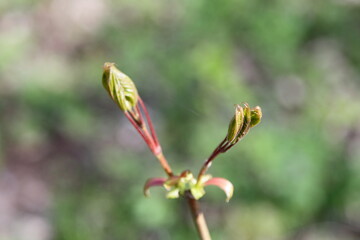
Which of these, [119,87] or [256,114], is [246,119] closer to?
[256,114]

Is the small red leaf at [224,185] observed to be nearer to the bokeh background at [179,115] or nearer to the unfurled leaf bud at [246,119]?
the unfurled leaf bud at [246,119]

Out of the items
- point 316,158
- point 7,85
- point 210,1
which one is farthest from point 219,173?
point 7,85

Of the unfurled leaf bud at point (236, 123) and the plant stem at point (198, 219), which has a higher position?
the unfurled leaf bud at point (236, 123)

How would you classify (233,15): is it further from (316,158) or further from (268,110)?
(316,158)

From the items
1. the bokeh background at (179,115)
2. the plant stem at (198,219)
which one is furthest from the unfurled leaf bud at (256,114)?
the bokeh background at (179,115)

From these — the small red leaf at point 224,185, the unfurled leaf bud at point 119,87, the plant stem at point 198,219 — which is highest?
the unfurled leaf bud at point 119,87

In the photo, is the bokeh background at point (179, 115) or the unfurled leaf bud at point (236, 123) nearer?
the unfurled leaf bud at point (236, 123)
